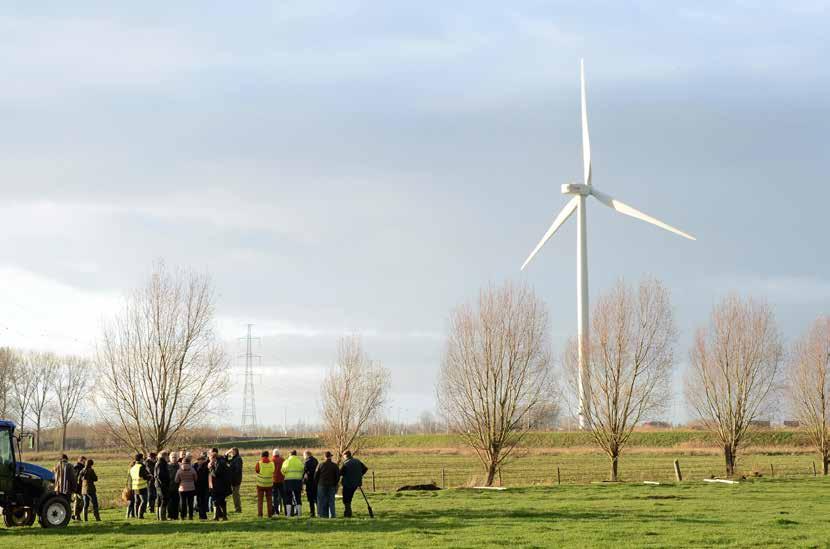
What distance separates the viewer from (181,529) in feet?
79.8

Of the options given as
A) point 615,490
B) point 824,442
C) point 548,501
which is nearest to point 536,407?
point 615,490

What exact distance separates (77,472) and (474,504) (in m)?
11.4

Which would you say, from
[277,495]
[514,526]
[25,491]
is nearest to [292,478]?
[277,495]

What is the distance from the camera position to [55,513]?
83.4 feet

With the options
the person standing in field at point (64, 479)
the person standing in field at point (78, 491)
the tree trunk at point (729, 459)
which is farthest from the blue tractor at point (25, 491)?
the tree trunk at point (729, 459)

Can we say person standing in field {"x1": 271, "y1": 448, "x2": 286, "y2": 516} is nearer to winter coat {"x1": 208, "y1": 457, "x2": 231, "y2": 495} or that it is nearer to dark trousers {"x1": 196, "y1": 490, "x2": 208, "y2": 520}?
winter coat {"x1": 208, "y1": 457, "x2": 231, "y2": 495}

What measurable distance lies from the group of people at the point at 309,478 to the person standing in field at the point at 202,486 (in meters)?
1.41

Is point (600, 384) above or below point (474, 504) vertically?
above

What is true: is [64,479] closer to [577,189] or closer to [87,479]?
[87,479]

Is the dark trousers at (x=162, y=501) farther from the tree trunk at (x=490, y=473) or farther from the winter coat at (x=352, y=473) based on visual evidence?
the tree trunk at (x=490, y=473)

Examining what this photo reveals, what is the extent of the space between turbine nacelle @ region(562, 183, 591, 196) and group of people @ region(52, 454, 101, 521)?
50706 mm

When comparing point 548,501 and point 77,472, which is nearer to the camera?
point 77,472

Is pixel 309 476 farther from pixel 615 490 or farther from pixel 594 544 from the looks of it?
pixel 615 490

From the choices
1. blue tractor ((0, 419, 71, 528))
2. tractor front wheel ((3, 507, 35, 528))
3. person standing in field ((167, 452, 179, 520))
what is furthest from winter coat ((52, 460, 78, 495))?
person standing in field ((167, 452, 179, 520))
